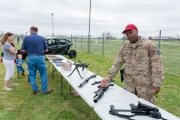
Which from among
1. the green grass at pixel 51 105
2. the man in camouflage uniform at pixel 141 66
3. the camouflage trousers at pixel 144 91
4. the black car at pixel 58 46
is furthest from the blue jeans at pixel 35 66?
the black car at pixel 58 46

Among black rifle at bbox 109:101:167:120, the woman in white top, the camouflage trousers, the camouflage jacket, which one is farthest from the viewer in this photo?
the woman in white top

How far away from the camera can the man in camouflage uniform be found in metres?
2.02

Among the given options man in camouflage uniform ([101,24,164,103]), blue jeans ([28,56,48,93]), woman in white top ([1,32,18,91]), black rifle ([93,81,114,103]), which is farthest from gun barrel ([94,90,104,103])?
woman in white top ([1,32,18,91])

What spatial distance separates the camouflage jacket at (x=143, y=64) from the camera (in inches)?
79.4

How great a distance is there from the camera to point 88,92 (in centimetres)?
228

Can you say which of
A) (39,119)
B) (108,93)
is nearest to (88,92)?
(108,93)

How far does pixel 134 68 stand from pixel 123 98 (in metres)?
0.51

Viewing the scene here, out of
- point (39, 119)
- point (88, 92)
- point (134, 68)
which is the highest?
point (134, 68)

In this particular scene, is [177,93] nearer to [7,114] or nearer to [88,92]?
[88,92]

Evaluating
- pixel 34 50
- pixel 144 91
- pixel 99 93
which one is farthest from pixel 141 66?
pixel 34 50

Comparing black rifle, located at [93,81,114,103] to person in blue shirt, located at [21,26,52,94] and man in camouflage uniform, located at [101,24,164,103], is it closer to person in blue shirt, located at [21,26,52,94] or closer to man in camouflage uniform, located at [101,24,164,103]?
man in camouflage uniform, located at [101,24,164,103]

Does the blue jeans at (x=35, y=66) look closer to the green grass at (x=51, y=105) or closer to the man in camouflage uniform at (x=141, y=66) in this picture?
the green grass at (x=51, y=105)

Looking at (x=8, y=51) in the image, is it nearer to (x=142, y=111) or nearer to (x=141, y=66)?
(x=141, y=66)

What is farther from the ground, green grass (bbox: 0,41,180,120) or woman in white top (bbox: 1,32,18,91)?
woman in white top (bbox: 1,32,18,91)
